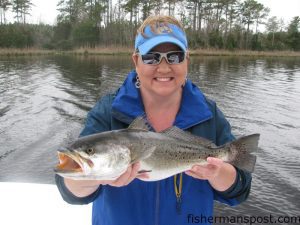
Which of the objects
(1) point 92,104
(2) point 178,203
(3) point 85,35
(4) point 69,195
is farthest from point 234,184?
(3) point 85,35

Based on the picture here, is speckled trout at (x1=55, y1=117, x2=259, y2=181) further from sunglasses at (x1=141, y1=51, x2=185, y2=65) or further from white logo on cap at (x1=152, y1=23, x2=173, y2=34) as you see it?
white logo on cap at (x1=152, y1=23, x2=173, y2=34)

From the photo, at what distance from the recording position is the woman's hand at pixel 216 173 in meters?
2.63

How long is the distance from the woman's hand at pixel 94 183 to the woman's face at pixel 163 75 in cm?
66

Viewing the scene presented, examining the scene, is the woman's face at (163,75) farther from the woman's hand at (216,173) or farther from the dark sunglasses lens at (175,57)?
the woman's hand at (216,173)

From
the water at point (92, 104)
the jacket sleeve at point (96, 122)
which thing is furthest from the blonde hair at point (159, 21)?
the water at point (92, 104)

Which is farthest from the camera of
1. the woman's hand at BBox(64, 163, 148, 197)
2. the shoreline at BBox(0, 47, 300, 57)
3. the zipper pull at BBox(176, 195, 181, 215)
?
the shoreline at BBox(0, 47, 300, 57)

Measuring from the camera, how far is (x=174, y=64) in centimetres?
279

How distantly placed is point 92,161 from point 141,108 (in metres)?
0.81

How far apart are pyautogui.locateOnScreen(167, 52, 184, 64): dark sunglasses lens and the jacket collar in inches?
15.5

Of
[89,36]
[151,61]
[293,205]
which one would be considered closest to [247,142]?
[151,61]

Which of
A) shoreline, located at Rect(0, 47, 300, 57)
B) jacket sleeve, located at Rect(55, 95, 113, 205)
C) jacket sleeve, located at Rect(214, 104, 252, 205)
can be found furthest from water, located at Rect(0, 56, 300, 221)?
shoreline, located at Rect(0, 47, 300, 57)

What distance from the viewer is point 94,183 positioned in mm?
2387

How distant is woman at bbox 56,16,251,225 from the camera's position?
2.78m

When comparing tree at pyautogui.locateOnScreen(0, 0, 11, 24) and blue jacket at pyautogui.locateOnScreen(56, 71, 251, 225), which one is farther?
tree at pyautogui.locateOnScreen(0, 0, 11, 24)
